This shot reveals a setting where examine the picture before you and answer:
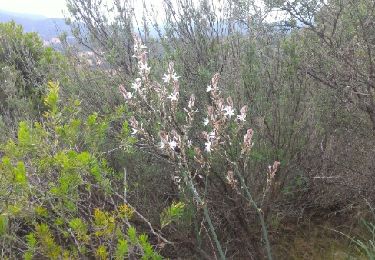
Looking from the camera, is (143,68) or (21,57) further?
(21,57)

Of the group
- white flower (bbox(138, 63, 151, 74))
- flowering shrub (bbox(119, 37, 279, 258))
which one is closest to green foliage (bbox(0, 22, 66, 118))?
flowering shrub (bbox(119, 37, 279, 258))

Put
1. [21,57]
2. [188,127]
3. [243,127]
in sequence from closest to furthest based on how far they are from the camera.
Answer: [188,127] < [243,127] < [21,57]

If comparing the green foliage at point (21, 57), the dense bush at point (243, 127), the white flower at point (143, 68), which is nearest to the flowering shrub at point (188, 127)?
the white flower at point (143, 68)

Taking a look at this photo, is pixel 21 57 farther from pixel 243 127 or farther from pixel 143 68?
pixel 143 68

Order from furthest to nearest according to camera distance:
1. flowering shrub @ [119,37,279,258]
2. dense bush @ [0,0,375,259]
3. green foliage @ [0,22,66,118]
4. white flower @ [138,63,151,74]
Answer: green foliage @ [0,22,66,118], dense bush @ [0,0,375,259], white flower @ [138,63,151,74], flowering shrub @ [119,37,279,258]

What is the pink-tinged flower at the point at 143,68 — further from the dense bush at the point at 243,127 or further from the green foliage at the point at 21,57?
the green foliage at the point at 21,57

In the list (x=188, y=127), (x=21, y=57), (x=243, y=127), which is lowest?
(x=243, y=127)

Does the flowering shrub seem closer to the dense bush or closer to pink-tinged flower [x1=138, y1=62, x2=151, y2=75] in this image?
pink-tinged flower [x1=138, y1=62, x2=151, y2=75]

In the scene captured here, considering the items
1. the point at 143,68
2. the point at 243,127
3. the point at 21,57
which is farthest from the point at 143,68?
the point at 21,57

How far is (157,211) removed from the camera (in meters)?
3.99

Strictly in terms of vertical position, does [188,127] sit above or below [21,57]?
below

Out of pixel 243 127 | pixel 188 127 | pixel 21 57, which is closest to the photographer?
pixel 188 127

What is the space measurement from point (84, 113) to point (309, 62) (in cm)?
260

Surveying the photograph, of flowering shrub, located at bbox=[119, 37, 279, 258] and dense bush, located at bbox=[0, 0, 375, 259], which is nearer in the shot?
flowering shrub, located at bbox=[119, 37, 279, 258]
